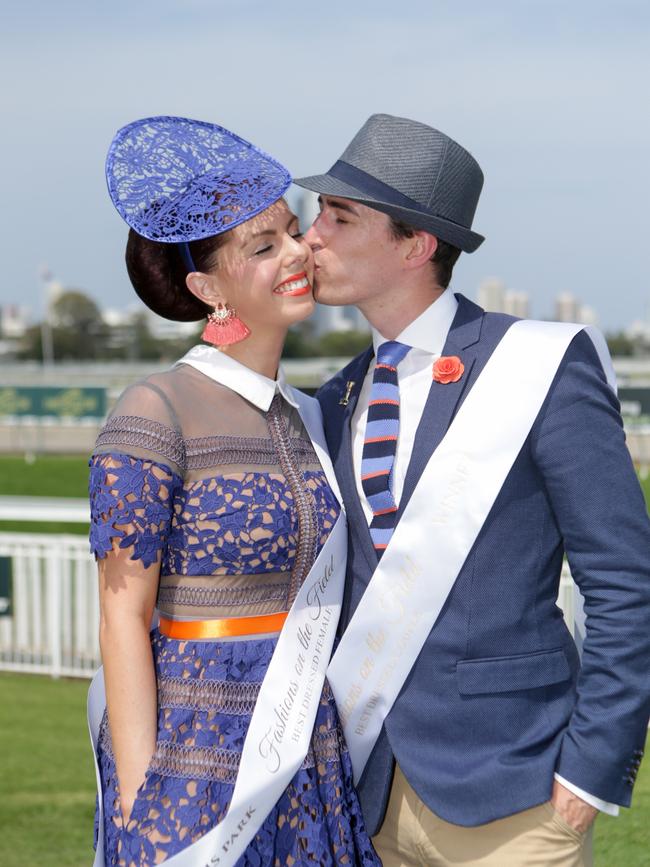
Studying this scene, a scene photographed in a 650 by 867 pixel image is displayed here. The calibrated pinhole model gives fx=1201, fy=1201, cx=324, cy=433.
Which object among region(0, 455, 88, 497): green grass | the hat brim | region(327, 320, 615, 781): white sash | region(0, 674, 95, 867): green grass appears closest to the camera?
region(327, 320, 615, 781): white sash

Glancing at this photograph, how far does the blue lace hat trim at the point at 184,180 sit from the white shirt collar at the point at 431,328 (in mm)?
411

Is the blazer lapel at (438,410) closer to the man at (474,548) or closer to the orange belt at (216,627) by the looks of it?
the man at (474,548)

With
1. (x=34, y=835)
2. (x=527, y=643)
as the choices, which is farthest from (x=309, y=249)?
(x=34, y=835)

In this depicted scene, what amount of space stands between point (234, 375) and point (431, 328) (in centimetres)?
44

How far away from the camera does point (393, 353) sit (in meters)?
2.57

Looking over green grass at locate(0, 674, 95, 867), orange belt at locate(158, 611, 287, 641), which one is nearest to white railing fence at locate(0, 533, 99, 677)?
green grass at locate(0, 674, 95, 867)

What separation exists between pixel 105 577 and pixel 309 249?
0.81m

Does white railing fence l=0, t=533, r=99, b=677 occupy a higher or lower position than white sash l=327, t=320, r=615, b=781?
lower

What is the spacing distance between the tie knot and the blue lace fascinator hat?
413 millimetres

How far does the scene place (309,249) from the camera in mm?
2523

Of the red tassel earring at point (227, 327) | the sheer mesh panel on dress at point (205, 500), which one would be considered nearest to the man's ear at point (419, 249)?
the red tassel earring at point (227, 327)

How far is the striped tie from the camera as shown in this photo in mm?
2459

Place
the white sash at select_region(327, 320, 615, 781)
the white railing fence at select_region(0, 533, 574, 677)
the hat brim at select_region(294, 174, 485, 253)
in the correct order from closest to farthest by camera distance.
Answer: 1. the white sash at select_region(327, 320, 615, 781)
2. the hat brim at select_region(294, 174, 485, 253)
3. the white railing fence at select_region(0, 533, 574, 677)

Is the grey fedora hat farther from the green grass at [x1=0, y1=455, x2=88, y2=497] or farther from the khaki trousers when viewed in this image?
the green grass at [x1=0, y1=455, x2=88, y2=497]
